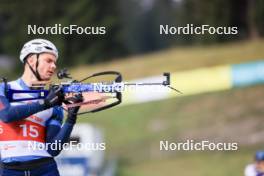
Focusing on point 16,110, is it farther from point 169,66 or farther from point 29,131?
point 169,66

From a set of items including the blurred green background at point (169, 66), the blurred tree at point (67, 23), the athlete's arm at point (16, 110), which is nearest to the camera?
A: the athlete's arm at point (16, 110)

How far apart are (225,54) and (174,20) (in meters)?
1.80

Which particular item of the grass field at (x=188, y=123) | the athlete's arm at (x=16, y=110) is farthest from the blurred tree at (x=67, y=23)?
the athlete's arm at (x=16, y=110)

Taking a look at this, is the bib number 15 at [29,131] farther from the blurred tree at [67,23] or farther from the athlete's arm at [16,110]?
the blurred tree at [67,23]

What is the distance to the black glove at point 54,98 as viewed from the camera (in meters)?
3.86

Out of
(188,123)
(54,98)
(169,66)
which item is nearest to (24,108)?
(54,98)

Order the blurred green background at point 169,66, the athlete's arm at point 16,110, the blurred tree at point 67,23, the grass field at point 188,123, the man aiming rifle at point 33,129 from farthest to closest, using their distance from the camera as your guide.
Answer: the blurred tree at point 67,23
the blurred green background at point 169,66
the grass field at point 188,123
the man aiming rifle at point 33,129
the athlete's arm at point 16,110

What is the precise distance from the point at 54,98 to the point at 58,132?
290 millimetres

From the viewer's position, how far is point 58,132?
13.4ft

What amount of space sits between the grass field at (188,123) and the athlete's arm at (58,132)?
847cm

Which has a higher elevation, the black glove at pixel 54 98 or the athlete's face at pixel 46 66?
the athlete's face at pixel 46 66

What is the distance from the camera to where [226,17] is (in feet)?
43.6

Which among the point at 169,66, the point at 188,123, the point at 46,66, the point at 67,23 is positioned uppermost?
the point at 67,23

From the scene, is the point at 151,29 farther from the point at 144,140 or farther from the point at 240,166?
the point at 240,166
